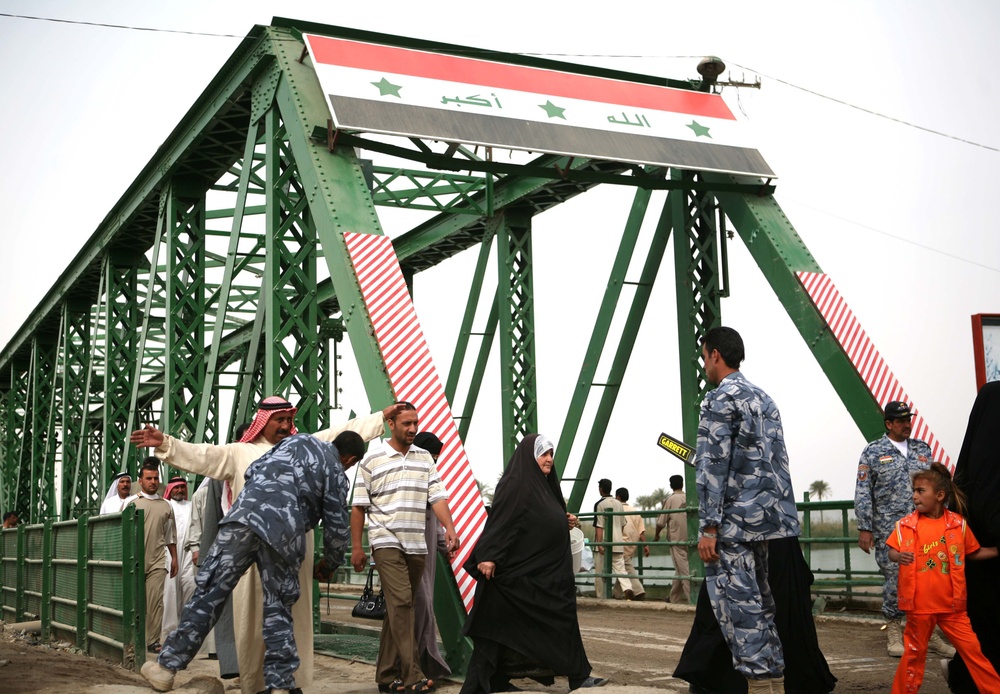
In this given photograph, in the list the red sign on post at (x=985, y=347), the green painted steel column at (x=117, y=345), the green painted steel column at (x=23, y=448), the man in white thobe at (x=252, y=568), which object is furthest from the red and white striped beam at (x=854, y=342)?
the green painted steel column at (x=23, y=448)

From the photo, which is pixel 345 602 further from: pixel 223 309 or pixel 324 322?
pixel 223 309

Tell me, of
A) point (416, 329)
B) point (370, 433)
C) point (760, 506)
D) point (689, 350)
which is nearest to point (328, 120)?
point (416, 329)

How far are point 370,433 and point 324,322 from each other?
13372 mm

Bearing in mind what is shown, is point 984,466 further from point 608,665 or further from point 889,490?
point 608,665

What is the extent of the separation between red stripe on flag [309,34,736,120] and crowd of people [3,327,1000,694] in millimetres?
4701

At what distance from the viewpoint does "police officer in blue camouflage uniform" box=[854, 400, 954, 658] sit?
857cm

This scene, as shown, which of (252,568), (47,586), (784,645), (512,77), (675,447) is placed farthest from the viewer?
(47,586)

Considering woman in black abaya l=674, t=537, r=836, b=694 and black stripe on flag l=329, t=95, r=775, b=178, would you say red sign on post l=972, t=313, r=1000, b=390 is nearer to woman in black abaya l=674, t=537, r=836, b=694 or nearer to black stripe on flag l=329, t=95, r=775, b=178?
woman in black abaya l=674, t=537, r=836, b=694

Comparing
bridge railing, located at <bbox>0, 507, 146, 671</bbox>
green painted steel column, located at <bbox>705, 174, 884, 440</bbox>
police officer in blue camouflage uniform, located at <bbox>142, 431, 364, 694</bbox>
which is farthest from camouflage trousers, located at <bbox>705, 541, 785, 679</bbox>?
green painted steel column, located at <bbox>705, 174, 884, 440</bbox>

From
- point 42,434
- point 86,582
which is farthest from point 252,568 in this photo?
point 42,434

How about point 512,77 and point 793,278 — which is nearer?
point 793,278

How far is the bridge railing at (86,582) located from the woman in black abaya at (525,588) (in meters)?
3.14

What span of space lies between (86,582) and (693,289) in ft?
23.7

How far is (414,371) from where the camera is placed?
30.2 ft
